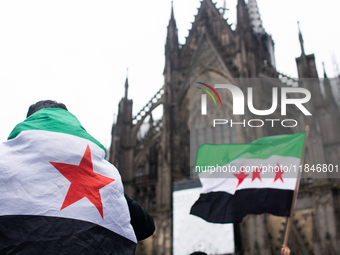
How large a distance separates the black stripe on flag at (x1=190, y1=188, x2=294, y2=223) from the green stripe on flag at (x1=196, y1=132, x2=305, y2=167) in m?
0.90

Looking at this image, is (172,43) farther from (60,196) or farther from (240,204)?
(60,196)

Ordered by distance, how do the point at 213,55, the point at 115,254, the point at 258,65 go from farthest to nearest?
the point at 213,55, the point at 258,65, the point at 115,254

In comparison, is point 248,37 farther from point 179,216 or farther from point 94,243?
point 94,243

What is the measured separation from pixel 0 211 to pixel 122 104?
23845mm

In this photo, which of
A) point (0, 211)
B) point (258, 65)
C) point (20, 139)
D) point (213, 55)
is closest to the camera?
point (0, 211)

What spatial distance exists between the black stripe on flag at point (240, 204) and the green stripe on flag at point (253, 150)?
0.90 m

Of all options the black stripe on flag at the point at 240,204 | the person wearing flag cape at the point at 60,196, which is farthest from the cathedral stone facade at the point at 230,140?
the person wearing flag cape at the point at 60,196

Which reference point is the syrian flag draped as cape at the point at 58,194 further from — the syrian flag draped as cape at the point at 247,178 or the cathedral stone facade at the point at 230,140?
the cathedral stone facade at the point at 230,140

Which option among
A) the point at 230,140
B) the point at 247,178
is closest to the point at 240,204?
the point at 247,178

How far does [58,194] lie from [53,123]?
64 centimetres

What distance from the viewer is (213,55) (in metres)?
26.0

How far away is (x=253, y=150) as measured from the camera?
30.5 feet

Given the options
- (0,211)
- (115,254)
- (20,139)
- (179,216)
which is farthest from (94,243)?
(179,216)

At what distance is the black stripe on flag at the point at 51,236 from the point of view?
7.74 feet
